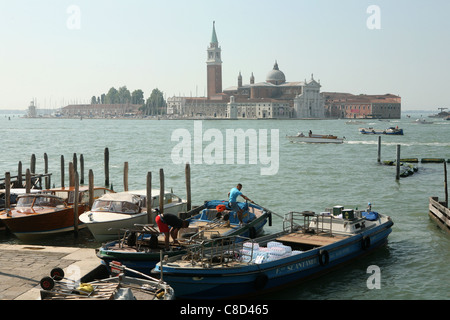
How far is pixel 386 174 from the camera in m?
35.5

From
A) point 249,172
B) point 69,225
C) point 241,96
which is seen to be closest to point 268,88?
point 241,96

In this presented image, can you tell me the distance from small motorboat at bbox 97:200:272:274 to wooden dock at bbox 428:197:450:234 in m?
6.15

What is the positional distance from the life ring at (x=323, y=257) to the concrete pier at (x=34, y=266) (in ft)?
16.4

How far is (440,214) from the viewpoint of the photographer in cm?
1898

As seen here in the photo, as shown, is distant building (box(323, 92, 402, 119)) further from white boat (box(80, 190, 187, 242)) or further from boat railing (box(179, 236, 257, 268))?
boat railing (box(179, 236, 257, 268))

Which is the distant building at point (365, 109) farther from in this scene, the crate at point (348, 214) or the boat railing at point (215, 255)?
the boat railing at point (215, 255)

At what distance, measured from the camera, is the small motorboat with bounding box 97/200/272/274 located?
12234 mm

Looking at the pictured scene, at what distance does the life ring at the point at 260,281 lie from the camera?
38.3 ft

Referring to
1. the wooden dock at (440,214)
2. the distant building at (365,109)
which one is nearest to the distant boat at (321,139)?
the wooden dock at (440,214)

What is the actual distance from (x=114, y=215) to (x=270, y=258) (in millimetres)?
5560

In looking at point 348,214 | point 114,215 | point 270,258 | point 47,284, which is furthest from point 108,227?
point 348,214
